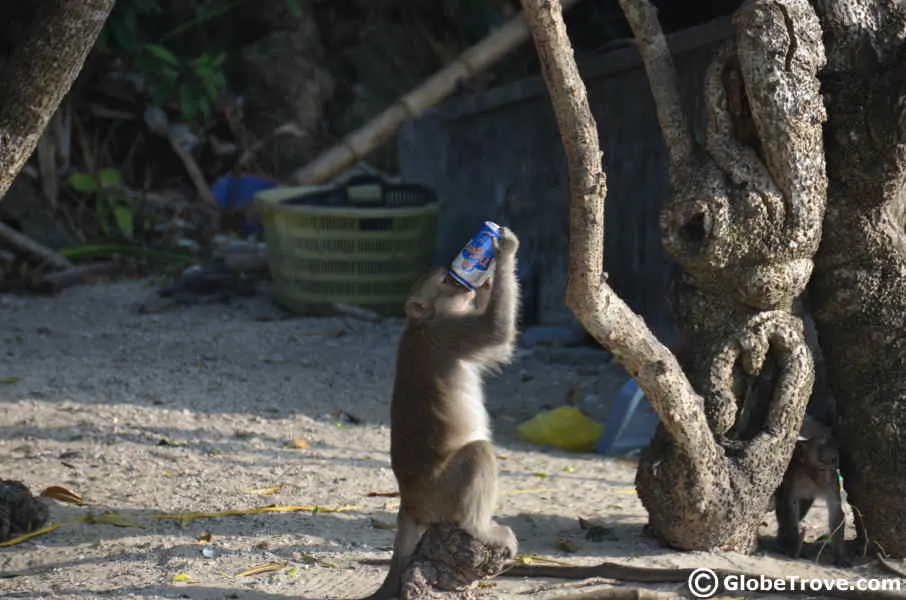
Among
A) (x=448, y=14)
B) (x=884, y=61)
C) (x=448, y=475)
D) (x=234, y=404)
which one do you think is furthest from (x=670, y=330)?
(x=448, y=14)

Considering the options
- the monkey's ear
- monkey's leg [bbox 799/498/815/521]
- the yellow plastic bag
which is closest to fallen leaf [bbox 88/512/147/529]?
the monkey's ear

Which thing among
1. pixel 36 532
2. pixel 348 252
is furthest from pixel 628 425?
pixel 348 252

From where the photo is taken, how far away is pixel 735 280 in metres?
5.21

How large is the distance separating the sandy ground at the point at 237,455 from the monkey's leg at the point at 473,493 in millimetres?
292

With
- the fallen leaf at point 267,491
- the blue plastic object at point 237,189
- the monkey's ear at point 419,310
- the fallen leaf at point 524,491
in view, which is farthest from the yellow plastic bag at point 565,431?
the blue plastic object at point 237,189

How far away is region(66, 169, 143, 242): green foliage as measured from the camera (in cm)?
1200

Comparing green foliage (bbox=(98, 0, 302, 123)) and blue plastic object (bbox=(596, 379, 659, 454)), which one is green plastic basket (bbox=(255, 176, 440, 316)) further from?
blue plastic object (bbox=(596, 379, 659, 454))

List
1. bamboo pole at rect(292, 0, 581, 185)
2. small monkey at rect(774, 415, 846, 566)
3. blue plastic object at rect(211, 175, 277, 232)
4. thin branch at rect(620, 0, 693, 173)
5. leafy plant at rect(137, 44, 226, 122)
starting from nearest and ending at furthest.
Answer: thin branch at rect(620, 0, 693, 173) < small monkey at rect(774, 415, 846, 566) < leafy plant at rect(137, 44, 226, 122) < bamboo pole at rect(292, 0, 581, 185) < blue plastic object at rect(211, 175, 277, 232)

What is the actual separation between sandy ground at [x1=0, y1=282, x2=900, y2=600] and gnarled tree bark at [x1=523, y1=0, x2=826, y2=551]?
32cm

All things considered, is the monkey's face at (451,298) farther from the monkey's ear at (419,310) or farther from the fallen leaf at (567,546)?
the fallen leaf at (567,546)

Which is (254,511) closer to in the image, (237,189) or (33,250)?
(33,250)

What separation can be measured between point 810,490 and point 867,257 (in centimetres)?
106

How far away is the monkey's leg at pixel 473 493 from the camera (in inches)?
186

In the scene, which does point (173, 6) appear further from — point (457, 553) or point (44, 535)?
point (457, 553)
